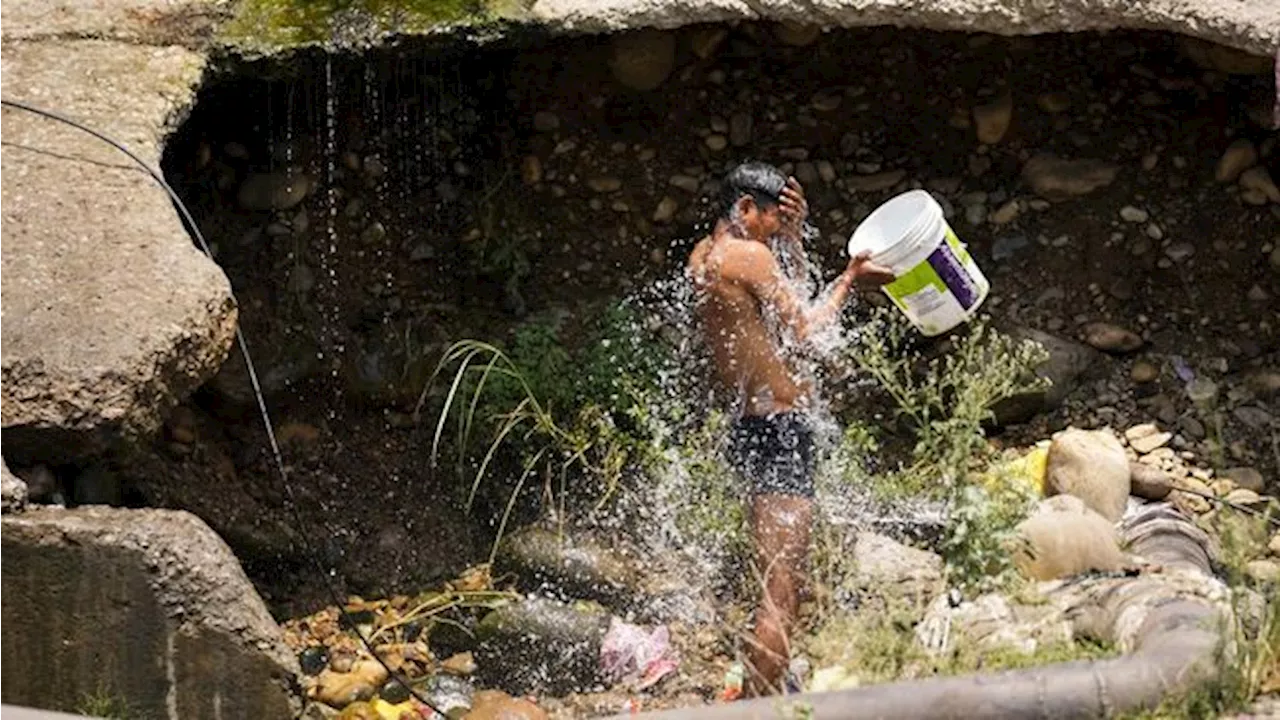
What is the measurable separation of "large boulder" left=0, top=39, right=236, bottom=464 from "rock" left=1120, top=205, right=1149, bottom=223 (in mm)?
2633

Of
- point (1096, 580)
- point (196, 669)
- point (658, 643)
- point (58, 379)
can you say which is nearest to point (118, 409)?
point (58, 379)

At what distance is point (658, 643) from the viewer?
638 centimetres

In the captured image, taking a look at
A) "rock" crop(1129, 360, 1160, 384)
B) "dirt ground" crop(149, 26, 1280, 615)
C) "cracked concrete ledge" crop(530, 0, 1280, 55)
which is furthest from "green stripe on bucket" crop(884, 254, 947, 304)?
"rock" crop(1129, 360, 1160, 384)

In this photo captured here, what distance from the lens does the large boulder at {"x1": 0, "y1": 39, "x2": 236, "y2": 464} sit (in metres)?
5.51

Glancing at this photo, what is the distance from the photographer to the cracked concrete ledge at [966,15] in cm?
630

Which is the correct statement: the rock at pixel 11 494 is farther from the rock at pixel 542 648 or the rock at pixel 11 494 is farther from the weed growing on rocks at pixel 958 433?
the weed growing on rocks at pixel 958 433

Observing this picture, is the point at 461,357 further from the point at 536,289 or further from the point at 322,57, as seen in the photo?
the point at 322,57

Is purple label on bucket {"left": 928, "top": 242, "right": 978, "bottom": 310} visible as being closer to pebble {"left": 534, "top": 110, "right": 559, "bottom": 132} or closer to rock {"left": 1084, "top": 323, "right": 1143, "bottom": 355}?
rock {"left": 1084, "top": 323, "right": 1143, "bottom": 355}

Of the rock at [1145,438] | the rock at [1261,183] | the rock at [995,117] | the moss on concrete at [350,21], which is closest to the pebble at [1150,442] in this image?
the rock at [1145,438]

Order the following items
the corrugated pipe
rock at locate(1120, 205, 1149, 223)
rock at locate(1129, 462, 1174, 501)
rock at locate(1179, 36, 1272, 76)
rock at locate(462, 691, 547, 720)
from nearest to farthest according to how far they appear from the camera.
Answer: the corrugated pipe < rock at locate(462, 691, 547, 720) < rock at locate(1129, 462, 1174, 501) < rock at locate(1179, 36, 1272, 76) < rock at locate(1120, 205, 1149, 223)

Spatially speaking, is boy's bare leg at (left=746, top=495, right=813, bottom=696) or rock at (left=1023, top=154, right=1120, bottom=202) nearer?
boy's bare leg at (left=746, top=495, right=813, bottom=696)

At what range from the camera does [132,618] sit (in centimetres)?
541

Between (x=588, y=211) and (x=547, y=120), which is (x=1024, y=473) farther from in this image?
(x=547, y=120)

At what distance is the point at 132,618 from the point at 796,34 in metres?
2.75
